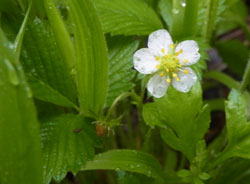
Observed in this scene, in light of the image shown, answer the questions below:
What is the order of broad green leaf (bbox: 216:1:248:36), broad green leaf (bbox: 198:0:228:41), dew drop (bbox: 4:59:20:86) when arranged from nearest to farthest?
dew drop (bbox: 4:59:20:86)
broad green leaf (bbox: 198:0:228:41)
broad green leaf (bbox: 216:1:248:36)

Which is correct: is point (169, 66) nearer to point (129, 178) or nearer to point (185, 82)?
point (185, 82)

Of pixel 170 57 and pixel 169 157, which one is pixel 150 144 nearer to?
pixel 169 157

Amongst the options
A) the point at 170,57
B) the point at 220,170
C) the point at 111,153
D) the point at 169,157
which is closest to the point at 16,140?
the point at 111,153

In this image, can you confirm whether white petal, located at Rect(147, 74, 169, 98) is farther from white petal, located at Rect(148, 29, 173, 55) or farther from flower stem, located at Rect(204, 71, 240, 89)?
flower stem, located at Rect(204, 71, 240, 89)

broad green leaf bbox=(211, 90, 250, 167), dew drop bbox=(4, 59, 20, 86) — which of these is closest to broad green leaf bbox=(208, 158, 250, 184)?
broad green leaf bbox=(211, 90, 250, 167)

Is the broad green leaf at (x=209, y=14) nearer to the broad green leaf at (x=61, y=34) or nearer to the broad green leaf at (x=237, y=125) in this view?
the broad green leaf at (x=237, y=125)


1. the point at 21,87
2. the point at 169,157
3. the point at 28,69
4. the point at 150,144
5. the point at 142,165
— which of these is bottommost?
the point at 169,157
